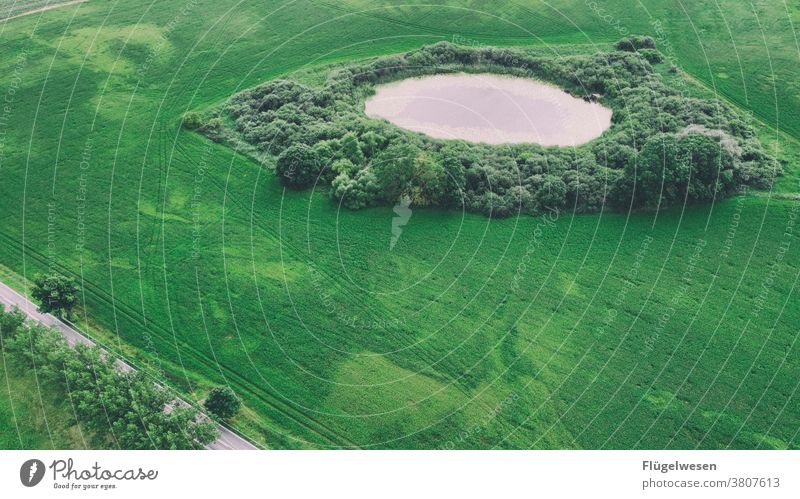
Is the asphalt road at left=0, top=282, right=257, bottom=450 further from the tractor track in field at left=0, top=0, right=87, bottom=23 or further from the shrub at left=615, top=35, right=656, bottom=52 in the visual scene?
the shrub at left=615, top=35, right=656, bottom=52

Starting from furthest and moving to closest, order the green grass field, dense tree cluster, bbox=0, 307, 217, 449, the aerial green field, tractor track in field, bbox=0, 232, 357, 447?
the aerial green field
tractor track in field, bbox=0, 232, 357, 447
the green grass field
dense tree cluster, bbox=0, 307, 217, 449

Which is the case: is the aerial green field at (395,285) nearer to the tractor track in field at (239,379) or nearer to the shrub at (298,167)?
the tractor track in field at (239,379)

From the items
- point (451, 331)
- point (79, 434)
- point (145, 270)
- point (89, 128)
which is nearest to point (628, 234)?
point (451, 331)

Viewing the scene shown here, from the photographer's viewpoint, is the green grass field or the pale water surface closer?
the green grass field

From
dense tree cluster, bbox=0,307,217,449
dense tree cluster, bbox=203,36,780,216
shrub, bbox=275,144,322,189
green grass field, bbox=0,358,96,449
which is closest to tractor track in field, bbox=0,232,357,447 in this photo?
dense tree cluster, bbox=0,307,217,449


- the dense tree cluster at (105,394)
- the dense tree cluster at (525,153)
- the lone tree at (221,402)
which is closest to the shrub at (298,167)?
the dense tree cluster at (525,153)

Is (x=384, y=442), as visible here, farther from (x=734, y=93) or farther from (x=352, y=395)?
(x=734, y=93)

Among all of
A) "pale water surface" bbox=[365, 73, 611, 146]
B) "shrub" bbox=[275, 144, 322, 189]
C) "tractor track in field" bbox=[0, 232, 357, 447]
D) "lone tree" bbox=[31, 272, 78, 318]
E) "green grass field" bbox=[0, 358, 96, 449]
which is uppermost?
"pale water surface" bbox=[365, 73, 611, 146]

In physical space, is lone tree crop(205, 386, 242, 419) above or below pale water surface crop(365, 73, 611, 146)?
below
